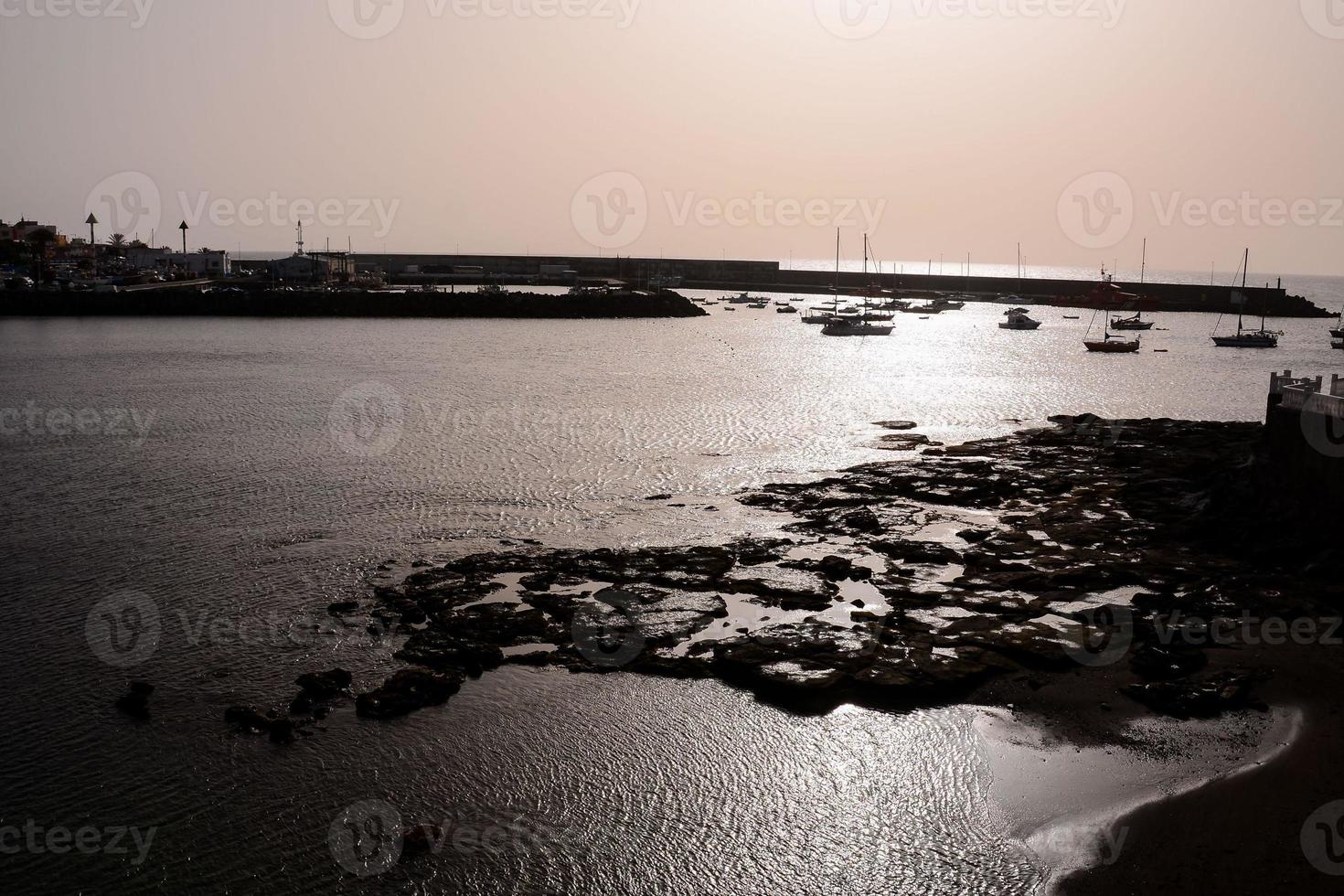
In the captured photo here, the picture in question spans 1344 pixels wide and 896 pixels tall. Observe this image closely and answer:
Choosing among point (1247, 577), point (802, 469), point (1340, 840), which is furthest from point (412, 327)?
point (1340, 840)

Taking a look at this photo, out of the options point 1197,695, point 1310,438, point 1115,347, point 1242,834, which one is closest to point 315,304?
point 1115,347

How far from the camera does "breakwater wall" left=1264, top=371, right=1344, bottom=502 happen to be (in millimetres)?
19594

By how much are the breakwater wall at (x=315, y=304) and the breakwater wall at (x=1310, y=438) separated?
79.1 m

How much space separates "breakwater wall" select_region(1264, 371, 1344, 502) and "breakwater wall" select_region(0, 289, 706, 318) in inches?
3115

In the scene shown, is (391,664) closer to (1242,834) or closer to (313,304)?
(1242,834)

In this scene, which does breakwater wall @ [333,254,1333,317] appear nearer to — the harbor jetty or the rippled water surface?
the harbor jetty

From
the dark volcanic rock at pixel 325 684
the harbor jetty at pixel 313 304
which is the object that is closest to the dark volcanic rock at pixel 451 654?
the dark volcanic rock at pixel 325 684

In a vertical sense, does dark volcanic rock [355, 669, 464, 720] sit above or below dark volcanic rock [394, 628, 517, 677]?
below

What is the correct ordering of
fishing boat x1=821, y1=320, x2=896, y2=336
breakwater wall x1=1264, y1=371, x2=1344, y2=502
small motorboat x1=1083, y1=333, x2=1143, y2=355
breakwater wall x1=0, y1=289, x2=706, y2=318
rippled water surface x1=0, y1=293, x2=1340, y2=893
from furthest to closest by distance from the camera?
breakwater wall x1=0, y1=289, x2=706, y2=318
fishing boat x1=821, y1=320, x2=896, y2=336
small motorboat x1=1083, y1=333, x2=1143, y2=355
breakwater wall x1=1264, y1=371, x2=1344, y2=502
rippled water surface x1=0, y1=293, x2=1340, y2=893

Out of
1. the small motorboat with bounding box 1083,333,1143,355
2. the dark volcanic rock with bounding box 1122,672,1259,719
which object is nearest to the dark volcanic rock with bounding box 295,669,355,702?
the dark volcanic rock with bounding box 1122,672,1259,719

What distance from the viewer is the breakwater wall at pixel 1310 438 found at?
771 inches

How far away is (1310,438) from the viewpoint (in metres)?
20.5

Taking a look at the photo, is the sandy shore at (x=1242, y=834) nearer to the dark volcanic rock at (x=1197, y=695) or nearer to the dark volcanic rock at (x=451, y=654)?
the dark volcanic rock at (x=1197, y=695)

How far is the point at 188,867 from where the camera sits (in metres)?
10.6
